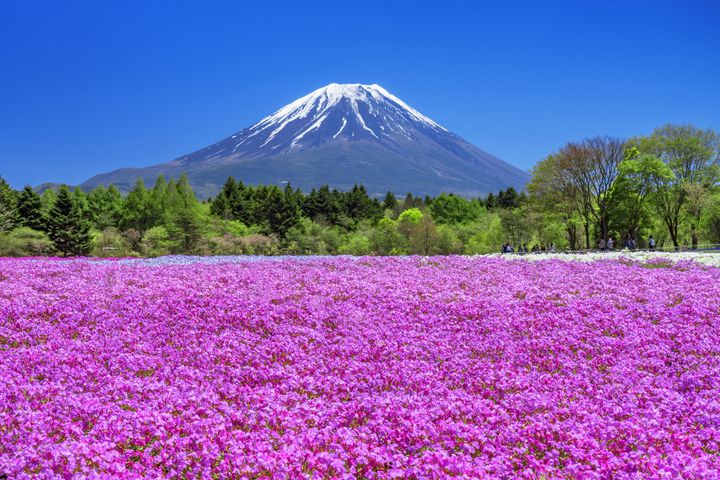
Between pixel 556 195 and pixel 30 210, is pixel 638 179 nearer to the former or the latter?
pixel 556 195

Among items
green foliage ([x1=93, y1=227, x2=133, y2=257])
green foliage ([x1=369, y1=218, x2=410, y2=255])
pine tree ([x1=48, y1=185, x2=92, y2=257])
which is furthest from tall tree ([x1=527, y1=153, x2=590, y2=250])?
pine tree ([x1=48, y1=185, x2=92, y2=257])

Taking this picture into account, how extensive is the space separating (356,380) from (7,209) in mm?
78088

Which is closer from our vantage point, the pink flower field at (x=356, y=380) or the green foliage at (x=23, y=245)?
the pink flower field at (x=356, y=380)

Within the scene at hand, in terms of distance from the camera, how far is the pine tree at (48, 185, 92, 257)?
70.7 m

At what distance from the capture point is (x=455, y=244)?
230 feet

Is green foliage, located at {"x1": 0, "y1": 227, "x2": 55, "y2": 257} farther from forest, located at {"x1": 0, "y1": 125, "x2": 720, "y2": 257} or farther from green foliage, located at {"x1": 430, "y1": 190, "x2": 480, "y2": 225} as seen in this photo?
green foliage, located at {"x1": 430, "y1": 190, "x2": 480, "y2": 225}

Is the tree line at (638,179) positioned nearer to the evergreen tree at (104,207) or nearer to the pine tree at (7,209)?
the pine tree at (7,209)

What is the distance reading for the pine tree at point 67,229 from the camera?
70.7 m

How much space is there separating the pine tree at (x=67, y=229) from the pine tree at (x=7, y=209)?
14.2 ft

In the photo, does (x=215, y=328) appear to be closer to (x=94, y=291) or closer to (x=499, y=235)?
(x=94, y=291)

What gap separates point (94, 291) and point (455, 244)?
5957 cm

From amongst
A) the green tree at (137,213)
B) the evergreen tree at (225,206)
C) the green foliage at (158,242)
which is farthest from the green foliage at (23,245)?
the evergreen tree at (225,206)

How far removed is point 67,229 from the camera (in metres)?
71.8

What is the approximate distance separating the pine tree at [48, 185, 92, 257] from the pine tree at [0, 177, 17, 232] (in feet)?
14.2
